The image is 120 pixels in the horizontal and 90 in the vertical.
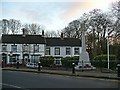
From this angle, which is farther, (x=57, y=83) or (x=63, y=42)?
(x=63, y=42)

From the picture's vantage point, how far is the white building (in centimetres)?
8019

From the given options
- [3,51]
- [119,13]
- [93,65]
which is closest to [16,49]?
[3,51]

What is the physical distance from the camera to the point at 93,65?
38.7 m

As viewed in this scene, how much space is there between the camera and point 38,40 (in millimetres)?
83188

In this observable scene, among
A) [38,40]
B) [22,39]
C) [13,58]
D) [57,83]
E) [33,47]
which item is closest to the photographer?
[57,83]

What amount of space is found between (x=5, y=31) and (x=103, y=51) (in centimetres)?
3401

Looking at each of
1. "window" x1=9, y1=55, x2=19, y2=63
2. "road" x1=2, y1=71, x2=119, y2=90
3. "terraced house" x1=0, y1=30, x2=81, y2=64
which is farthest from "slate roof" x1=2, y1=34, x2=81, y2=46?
"road" x1=2, y1=71, x2=119, y2=90

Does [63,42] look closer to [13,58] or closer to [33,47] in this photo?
[33,47]

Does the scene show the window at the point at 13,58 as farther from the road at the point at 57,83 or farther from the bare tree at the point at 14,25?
the road at the point at 57,83

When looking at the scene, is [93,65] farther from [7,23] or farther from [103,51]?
[7,23]

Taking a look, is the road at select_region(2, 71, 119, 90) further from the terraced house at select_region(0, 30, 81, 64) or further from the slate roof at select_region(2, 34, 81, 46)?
the slate roof at select_region(2, 34, 81, 46)

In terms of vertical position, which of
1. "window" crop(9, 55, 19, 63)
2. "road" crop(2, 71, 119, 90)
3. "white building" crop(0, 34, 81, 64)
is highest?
"white building" crop(0, 34, 81, 64)

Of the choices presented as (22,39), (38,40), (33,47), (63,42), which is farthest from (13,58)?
(63,42)

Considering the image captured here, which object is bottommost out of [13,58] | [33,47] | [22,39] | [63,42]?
[13,58]
